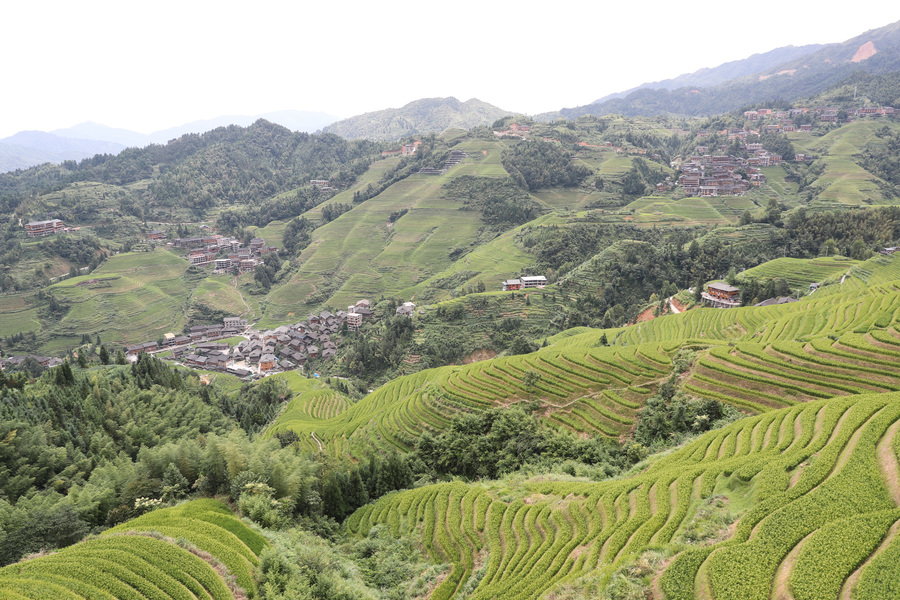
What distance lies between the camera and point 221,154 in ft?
414

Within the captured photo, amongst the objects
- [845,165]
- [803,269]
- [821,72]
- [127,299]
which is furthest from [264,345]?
[821,72]

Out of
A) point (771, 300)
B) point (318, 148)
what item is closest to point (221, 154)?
point (318, 148)

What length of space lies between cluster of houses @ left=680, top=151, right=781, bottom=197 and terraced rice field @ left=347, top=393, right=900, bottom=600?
239 feet

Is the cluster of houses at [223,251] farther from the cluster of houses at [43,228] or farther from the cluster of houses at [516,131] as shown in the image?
the cluster of houses at [516,131]

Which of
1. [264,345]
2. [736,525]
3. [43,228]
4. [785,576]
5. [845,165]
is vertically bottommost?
[264,345]

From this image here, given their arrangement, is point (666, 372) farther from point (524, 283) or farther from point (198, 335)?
point (198, 335)

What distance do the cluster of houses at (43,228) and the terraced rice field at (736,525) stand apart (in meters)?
93.9

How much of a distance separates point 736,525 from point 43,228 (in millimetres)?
105134

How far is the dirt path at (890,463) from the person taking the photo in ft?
29.9

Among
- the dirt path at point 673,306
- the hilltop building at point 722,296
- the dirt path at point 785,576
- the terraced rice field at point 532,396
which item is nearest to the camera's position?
the dirt path at point 785,576

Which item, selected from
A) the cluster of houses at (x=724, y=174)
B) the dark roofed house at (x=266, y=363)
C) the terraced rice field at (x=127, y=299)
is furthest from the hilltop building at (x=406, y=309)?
the cluster of houses at (x=724, y=174)

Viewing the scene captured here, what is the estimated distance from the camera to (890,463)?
32.1ft

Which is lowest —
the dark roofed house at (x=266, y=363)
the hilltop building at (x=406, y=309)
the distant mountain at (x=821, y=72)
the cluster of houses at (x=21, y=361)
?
the dark roofed house at (x=266, y=363)

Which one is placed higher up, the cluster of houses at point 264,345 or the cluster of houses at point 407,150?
the cluster of houses at point 407,150
